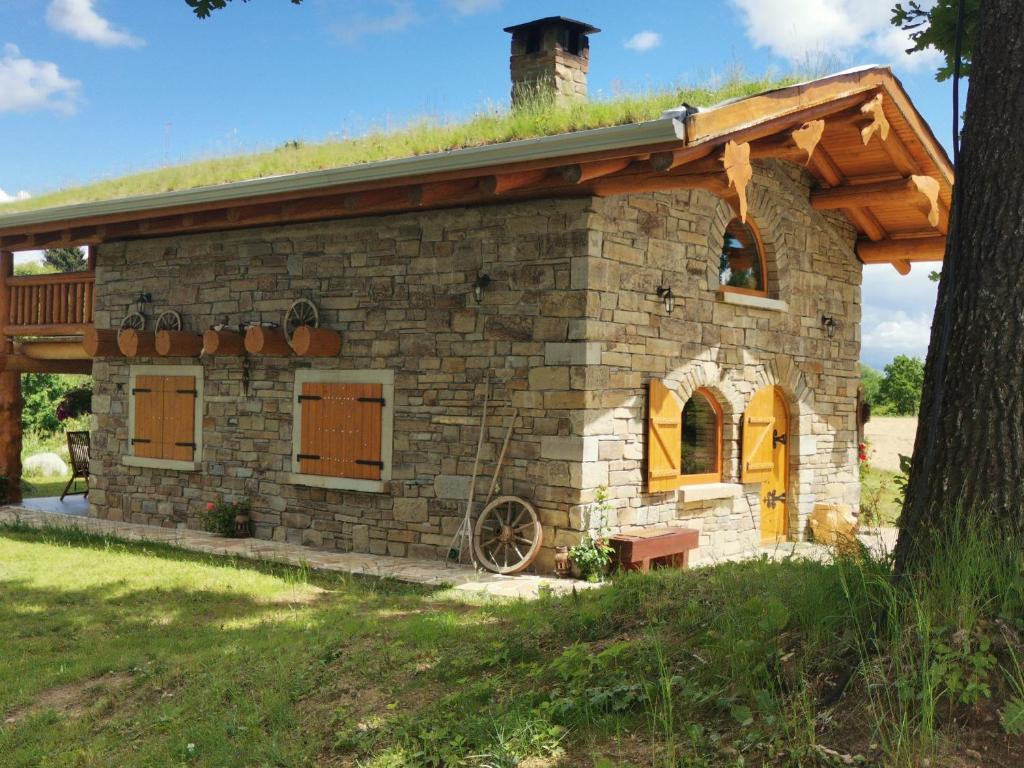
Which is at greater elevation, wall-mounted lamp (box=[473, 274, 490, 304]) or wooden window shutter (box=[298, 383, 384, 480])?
wall-mounted lamp (box=[473, 274, 490, 304])

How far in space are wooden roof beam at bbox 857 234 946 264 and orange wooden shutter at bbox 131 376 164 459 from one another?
26.6 ft

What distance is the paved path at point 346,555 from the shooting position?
759 cm

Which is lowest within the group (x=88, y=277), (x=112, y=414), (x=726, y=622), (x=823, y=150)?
(x=726, y=622)

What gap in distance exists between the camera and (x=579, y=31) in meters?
10.9

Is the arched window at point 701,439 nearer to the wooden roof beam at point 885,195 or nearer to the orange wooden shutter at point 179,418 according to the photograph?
the wooden roof beam at point 885,195

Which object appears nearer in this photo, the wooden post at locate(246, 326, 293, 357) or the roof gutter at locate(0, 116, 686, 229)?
the roof gutter at locate(0, 116, 686, 229)

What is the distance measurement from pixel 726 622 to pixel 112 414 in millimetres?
9247

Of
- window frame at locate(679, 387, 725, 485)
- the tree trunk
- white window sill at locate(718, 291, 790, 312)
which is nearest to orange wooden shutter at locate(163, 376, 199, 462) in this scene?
window frame at locate(679, 387, 725, 485)

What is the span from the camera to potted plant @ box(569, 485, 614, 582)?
7949 millimetres

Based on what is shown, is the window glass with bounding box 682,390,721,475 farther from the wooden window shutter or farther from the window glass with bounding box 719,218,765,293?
the wooden window shutter

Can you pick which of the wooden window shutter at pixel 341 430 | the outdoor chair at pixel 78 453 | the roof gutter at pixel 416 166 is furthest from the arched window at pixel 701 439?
the outdoor chair at pixel 78 453

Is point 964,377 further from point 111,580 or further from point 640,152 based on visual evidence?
point 111,580

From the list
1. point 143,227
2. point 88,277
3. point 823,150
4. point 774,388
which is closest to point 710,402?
point 774,388

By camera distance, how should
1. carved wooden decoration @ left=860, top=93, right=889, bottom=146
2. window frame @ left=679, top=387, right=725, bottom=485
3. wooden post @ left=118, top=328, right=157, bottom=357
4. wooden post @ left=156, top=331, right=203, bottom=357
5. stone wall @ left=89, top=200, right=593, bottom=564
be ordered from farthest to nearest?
wooden post @ left=118, top=328, right=157, bottom=357 → wooden post @ left=156, top=331, right=203, bottom=357 → window frame @ left=679, top=387, right=725, bottom=485 → carved wooden decoration @ left=860, top=93, right=889, bottom=146 → stone wall @ left=89, top=200, right=593, bottom=564
